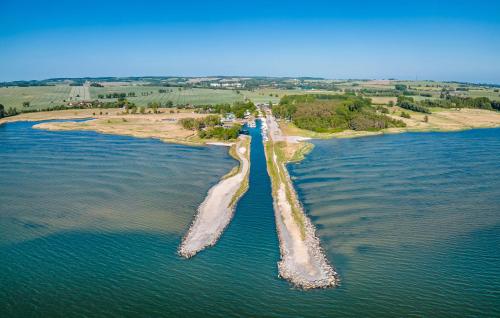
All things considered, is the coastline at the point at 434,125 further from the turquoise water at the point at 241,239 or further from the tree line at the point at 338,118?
the turquoise water at the point at 241,239

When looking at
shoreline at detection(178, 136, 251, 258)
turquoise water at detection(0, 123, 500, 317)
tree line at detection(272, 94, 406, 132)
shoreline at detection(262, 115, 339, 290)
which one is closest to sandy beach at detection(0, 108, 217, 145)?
turquoise water at detection(0, 123, 500, 317)

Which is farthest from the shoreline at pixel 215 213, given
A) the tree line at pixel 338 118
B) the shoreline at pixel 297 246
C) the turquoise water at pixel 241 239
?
the tree line at pixel 338 118

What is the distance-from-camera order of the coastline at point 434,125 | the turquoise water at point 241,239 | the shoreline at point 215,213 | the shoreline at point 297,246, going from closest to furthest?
the turquoise water at point 241,239 → the shoreline at point 297,246 → the shoreline at point 215,213 → the coastline at point 434,125

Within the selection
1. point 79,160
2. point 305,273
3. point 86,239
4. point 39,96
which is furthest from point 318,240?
point 39,96

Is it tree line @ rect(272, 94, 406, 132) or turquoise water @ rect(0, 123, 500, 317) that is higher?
tree line @ rect(272, 94, 406, 132)

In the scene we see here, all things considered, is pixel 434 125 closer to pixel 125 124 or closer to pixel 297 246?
pixel 125 124

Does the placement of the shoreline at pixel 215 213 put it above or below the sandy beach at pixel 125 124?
below

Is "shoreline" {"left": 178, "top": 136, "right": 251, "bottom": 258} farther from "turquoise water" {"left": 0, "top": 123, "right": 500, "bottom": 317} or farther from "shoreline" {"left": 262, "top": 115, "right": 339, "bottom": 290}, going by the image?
"shoreline" {"left": 262, "top": 115, "right": 339, "bottom": 290}
